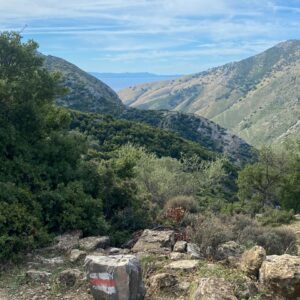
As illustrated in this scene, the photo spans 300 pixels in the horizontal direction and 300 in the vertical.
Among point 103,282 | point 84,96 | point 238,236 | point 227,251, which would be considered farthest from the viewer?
point 84,96

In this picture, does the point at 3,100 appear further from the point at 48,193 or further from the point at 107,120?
the point at 107,120

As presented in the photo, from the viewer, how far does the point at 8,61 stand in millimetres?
19828

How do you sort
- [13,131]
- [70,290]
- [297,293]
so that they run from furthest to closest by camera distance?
[13,131], [70,290], [297,293]

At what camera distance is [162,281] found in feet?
35.1

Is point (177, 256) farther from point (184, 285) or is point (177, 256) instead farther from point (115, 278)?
point (115, 278)

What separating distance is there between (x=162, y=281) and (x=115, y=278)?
1.60 metres

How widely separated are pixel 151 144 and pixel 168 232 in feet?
182

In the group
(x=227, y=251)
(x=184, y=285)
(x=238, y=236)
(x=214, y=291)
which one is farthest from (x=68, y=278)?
(x=238, y=236)

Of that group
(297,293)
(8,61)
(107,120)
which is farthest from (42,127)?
(107,120)

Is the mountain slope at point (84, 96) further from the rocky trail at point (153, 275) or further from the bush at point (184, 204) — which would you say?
the rocky trail at point (153, 275)

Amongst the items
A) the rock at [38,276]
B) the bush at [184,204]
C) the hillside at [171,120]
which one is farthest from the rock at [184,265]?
the hillside at [171,120]

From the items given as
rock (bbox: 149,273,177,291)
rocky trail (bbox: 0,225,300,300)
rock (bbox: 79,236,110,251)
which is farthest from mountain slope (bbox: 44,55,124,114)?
rock (bbox: 149,273,177,291)

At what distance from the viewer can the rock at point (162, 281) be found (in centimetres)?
1059

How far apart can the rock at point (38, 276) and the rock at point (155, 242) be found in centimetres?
342
